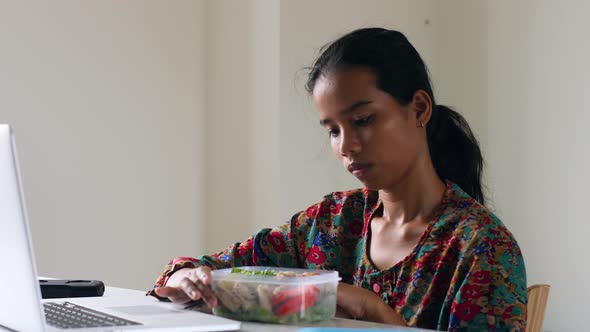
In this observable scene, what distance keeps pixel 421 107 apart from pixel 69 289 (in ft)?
2.33

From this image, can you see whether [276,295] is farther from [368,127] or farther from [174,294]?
[368,127]

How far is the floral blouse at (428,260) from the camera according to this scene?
1.17 meters

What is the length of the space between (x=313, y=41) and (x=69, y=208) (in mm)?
1079

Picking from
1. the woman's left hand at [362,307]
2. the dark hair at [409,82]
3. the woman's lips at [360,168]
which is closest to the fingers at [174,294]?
the woman's left hand at [362,307]

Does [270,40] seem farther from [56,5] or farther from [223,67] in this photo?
[56,5]

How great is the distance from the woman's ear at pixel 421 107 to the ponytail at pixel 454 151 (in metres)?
0.06

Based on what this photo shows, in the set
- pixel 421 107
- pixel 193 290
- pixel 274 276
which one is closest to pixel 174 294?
pixel 193 290

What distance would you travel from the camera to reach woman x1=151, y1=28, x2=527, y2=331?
3.87ft

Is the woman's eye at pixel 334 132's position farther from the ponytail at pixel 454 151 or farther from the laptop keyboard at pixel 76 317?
the laptop keyboard at pixel 76 317

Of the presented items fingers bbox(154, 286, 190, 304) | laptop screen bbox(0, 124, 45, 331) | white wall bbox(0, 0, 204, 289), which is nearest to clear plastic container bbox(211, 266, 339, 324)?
fingers bbox(154, 286, 190, 304)

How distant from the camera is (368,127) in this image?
1.35 m

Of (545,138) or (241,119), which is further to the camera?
(241,119)

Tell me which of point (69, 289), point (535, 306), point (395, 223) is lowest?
point (535, 306)

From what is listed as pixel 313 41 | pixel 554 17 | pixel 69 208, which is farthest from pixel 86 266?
pixel 554 17
